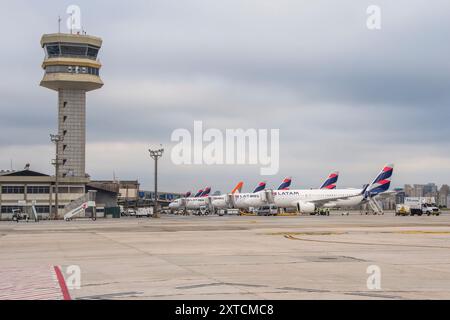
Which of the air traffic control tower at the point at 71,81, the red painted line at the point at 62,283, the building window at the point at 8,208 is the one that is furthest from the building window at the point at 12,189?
the red painted line at the point at 62,283

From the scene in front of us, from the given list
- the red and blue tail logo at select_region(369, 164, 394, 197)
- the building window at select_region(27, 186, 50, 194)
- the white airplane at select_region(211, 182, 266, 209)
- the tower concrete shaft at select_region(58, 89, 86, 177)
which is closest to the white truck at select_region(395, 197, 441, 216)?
the red and blue tail logo at select_region(369, 164, 394, 197)

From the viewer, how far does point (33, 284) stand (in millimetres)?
18625

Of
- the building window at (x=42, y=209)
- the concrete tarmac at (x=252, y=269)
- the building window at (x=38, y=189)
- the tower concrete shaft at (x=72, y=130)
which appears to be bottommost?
the building window at (x=42, y=209)

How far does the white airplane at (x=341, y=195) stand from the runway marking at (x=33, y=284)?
337ft

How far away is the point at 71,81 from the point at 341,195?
73.4 metres

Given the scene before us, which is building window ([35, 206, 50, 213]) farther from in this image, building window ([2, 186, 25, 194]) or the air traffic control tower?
the air traffic control tower

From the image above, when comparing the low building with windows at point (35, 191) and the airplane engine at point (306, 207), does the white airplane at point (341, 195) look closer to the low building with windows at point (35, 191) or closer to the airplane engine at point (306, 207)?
the airplane engine at point (306, 207)

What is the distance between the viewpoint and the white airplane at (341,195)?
124375 mm

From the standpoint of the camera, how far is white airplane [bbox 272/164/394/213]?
124 m

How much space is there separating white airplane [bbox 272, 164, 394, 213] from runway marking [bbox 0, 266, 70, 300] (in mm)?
102771

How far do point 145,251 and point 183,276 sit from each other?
1169 centimetres

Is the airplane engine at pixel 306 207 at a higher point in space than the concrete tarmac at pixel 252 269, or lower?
lower
